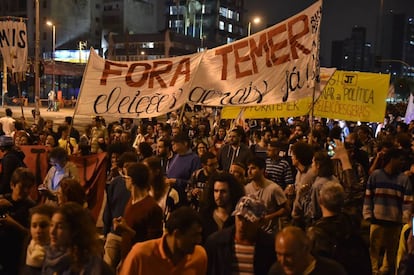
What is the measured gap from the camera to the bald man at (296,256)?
2.97 m

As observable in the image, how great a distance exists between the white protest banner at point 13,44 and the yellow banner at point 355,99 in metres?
7.79

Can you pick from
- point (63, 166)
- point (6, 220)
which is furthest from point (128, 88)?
point (6, 220)

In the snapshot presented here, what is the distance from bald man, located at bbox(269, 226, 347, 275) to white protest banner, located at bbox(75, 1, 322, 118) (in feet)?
15.3

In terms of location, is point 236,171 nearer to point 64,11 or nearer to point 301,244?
point 301,244

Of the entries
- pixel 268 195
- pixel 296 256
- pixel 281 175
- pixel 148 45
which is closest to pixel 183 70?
pixel 281 175

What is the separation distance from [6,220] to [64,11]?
80.2 meters

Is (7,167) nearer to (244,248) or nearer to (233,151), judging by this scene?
(233,151)

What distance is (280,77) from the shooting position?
7652mm

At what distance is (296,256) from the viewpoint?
2971 millimetres

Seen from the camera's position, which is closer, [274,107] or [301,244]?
[301,244]

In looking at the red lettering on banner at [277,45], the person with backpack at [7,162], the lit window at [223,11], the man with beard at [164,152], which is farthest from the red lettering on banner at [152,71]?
the lit window at [223,11]

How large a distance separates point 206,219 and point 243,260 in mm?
771

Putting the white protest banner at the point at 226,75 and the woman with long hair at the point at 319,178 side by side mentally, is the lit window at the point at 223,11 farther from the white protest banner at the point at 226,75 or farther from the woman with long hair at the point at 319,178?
the woman with long hair at the point at 319,178

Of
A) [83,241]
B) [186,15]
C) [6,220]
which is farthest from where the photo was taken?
[186,15]
